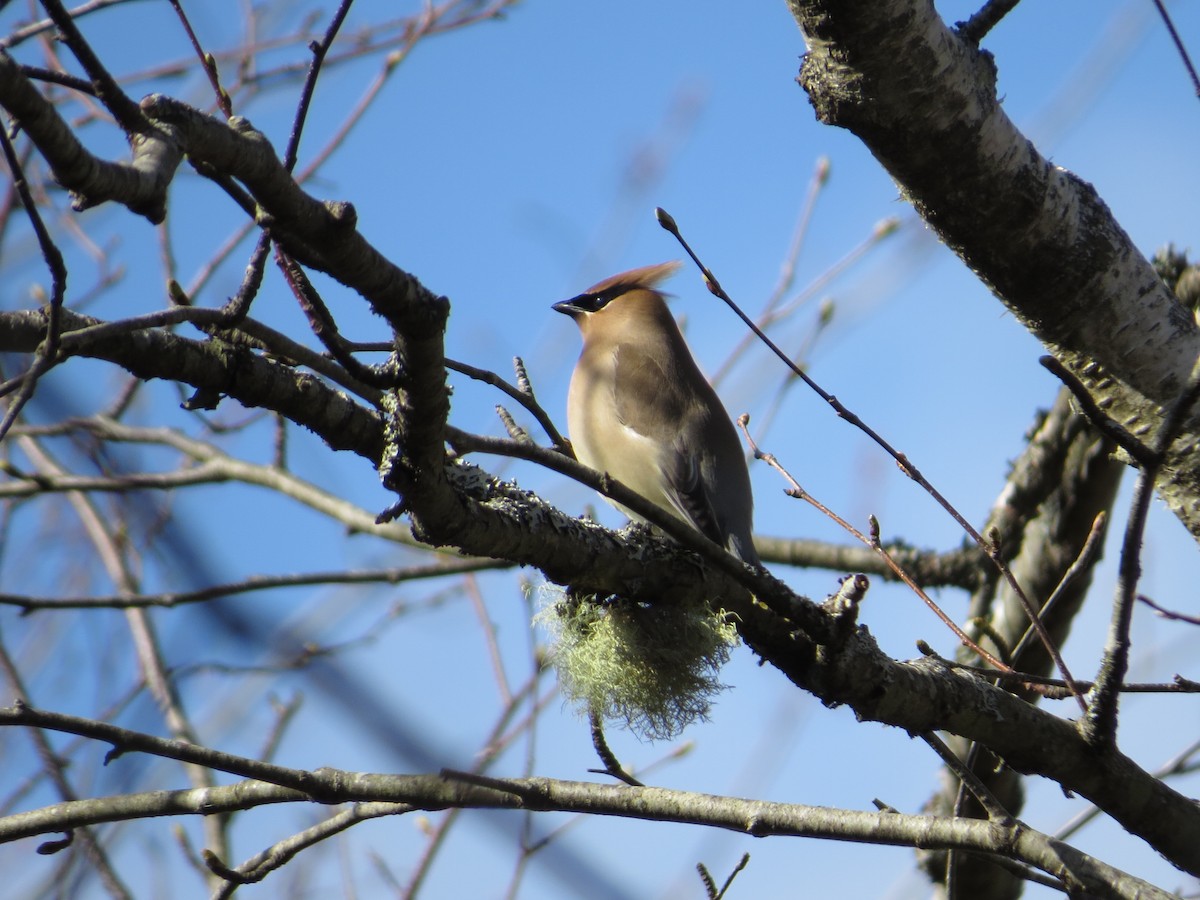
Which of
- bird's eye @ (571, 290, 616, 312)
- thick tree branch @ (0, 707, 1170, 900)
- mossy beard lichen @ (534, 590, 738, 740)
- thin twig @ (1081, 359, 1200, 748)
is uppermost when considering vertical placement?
bird's eye @ (571, 290, 616, 312)

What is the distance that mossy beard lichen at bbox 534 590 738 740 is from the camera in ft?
10.4

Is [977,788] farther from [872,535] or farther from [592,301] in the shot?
[592,301]

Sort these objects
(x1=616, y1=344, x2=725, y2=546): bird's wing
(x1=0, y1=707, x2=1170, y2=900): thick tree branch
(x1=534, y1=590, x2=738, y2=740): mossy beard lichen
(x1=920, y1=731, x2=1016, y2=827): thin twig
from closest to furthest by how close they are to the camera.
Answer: (x1=0, y1=707, x2=1170, y2=900): thick tree branch → (x1=920, y1=731, x2=1016, y2=827): thin twig → (x1=534, y1=590, x2=738, y2=740): mossy beard lichen → (x1=616, y1=344, x2=725, y2=546): bird's wing

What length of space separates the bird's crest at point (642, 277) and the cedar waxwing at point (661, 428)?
24 centimetres

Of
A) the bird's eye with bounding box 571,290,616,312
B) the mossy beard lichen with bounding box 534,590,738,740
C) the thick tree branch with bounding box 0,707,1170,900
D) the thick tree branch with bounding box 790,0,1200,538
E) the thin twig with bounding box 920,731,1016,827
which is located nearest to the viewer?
the thick tree branch with bounding box 0,707,1170,900

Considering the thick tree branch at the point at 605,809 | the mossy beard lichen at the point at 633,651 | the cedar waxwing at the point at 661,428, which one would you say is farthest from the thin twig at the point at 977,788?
the cedar waxwing at the point at 661,428

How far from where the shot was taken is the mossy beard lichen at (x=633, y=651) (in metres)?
3.16

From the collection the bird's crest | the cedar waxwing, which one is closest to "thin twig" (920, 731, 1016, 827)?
the cedar waxwing

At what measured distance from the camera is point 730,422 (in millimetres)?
5195

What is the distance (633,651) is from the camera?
317cm

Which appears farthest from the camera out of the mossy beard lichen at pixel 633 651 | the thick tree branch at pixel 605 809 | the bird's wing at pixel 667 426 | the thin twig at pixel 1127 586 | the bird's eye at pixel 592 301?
the bird's eye at pixel 592 301

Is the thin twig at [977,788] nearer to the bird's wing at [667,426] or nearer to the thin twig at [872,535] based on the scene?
the thin twig at [872,535]

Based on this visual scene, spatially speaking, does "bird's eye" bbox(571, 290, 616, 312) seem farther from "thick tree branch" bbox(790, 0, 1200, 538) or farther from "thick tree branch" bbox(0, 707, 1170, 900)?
"thick tree branch" bbox(0, 707, 1170, 900)

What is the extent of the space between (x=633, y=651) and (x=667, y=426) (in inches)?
75.4
